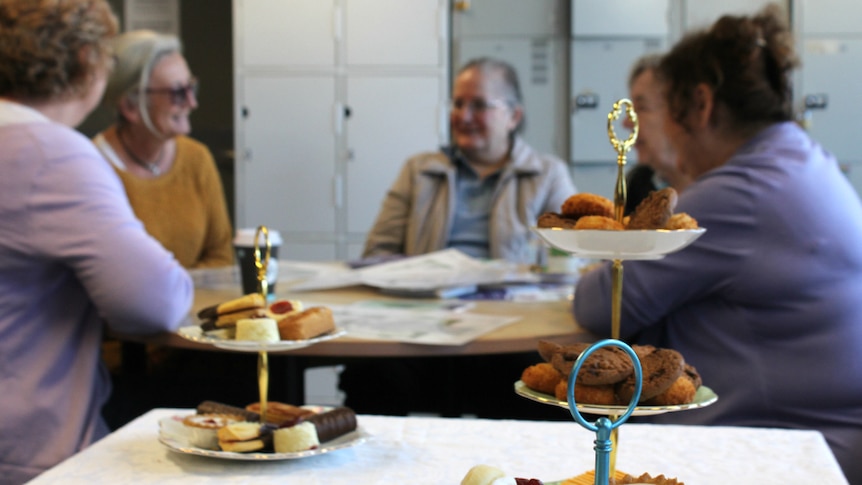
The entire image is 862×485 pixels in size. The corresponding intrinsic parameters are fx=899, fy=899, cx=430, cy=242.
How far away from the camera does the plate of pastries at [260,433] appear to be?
2.82 ft

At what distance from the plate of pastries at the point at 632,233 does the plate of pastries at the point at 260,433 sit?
31 centimetres

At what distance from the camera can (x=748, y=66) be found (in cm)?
151

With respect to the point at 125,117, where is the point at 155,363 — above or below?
below

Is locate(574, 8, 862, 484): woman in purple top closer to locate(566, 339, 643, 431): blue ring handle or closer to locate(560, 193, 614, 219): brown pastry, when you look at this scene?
locate(560, 193, 614, 219): brown pastry

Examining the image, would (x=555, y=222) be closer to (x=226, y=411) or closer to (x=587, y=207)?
(x=587, y=207)

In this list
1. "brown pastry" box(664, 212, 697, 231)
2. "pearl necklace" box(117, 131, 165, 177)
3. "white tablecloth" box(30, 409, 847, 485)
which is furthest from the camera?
"pearl necklace" box(117, 131, 165, 177)

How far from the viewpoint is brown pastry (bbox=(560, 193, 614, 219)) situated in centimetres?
76

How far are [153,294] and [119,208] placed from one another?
15 cm

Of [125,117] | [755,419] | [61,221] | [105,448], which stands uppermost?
[125,117]

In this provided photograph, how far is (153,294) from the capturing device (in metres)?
1.43

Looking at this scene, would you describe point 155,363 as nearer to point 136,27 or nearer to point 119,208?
point 119,208

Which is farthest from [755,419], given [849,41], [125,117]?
[849,41]

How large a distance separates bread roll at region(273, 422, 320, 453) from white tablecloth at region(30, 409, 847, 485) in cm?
2

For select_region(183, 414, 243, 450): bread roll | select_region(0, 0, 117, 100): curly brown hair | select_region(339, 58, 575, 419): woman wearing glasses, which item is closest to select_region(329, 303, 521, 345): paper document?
select_region(183, 414, 243, 450): bread roll
